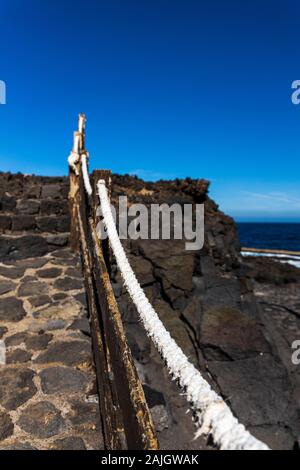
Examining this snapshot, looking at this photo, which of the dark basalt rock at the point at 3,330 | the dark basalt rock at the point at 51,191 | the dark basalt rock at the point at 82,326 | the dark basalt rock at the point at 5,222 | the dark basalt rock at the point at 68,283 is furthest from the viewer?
the dark basalt rock at the point at 51,191

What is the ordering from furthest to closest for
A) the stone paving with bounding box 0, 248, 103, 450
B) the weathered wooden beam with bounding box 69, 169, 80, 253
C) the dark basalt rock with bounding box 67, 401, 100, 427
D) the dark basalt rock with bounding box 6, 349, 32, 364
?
1. the weathered wooden beam with bounding box 69, 169, 80, 253
2. the dark basalt rock with bounding box 6, 349, 32, 364
3. the dark basalt rock with bounding box 67, 401, 100, 427
4. the stone paving with bounding box 0, 248, 103, 450

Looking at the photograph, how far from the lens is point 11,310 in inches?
169

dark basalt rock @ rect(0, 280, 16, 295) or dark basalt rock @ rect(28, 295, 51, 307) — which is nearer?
dark basalt rock @ rect(28, 295, 51, 307)

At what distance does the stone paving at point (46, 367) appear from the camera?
250 centimetres

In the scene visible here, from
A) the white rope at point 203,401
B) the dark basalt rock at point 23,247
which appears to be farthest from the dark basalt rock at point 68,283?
the white rope at point 203,401

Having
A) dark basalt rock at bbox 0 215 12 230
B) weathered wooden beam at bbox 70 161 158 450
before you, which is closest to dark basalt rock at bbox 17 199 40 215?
dark basalt rock at bbox 0 215 12 230

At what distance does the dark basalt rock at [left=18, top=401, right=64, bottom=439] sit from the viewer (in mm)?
2510

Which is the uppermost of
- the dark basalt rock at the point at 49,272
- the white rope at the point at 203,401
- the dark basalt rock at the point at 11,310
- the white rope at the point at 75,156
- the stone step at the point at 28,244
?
the white rope at the point at 75,156

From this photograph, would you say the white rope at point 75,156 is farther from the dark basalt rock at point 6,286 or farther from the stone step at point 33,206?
the dark basalt rock at point 6,286

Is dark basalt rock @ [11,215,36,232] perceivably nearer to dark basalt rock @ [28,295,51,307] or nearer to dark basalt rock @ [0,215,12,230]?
dark basalt rock @ [0,215,12,230]

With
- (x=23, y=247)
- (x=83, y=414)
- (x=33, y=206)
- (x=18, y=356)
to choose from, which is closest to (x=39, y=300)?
(x=18, y=356)

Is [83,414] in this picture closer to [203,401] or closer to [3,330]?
[3,330]

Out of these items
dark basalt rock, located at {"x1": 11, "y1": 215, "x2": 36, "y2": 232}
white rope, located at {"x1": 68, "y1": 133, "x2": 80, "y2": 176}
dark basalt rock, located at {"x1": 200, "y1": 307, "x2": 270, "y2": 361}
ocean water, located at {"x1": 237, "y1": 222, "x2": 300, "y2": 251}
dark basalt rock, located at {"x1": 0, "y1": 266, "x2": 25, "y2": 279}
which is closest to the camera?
dark basalt rock, located at {"x1": 0, "y1": 266, "x2": 25, "y2": 279}
